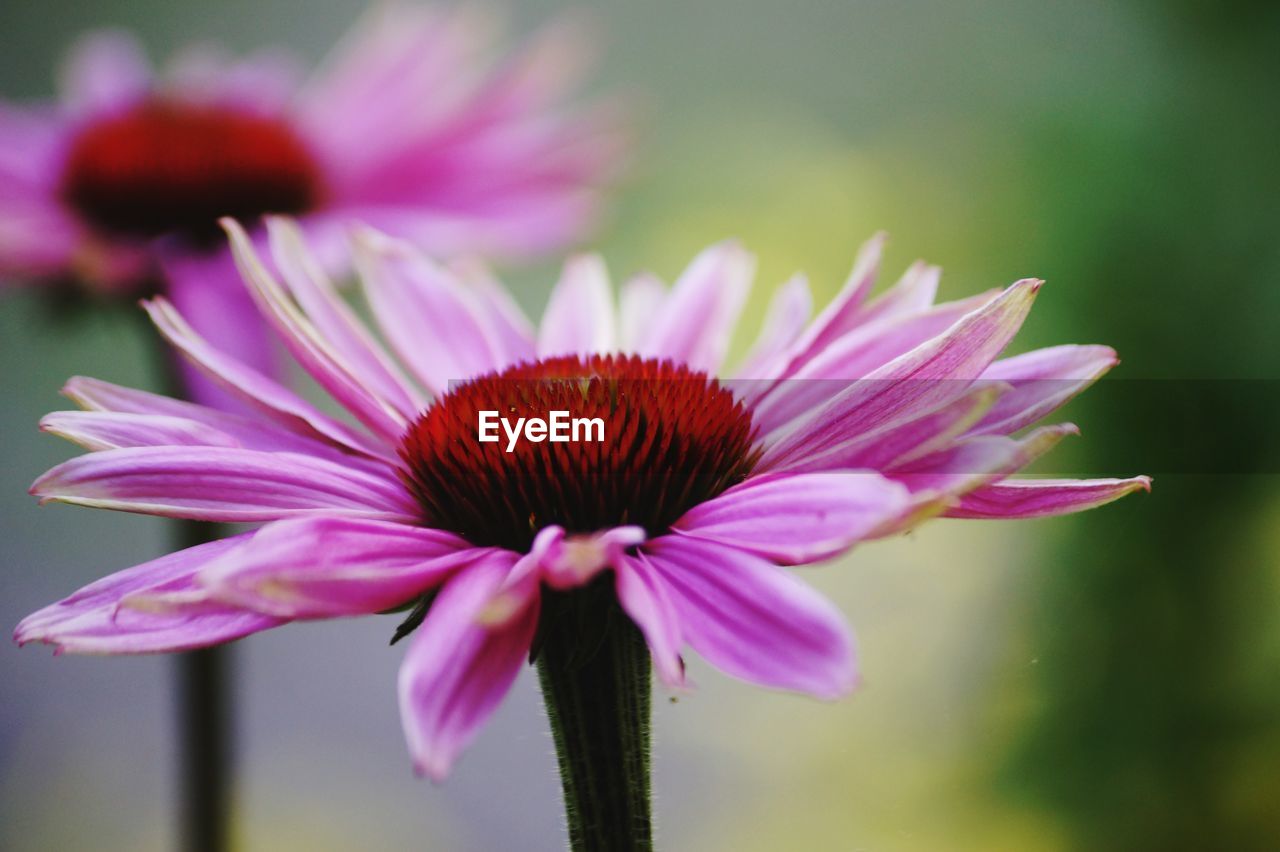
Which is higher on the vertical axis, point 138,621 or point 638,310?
point 638,310

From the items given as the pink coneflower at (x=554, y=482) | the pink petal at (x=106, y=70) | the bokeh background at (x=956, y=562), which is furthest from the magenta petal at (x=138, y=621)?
the pink petal at (x=106, y=70)

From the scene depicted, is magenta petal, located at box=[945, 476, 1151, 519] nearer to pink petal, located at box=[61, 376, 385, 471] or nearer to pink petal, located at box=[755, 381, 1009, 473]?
pink petal, located at box=[755, 381, 1009, 473]

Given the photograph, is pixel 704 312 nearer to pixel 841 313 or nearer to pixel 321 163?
pixel 841 313

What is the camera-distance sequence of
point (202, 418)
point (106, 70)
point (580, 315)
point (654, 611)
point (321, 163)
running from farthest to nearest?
point (106, 70), point (321, 163), point (580, 315), point (202, 418), point (654, 611)

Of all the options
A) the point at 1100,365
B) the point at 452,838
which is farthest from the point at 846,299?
the point at 452,838

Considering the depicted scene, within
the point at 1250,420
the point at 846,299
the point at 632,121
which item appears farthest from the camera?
the point at 632,121

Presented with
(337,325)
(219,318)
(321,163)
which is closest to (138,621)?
(337,325)

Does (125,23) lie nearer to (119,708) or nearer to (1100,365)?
(119,708)
